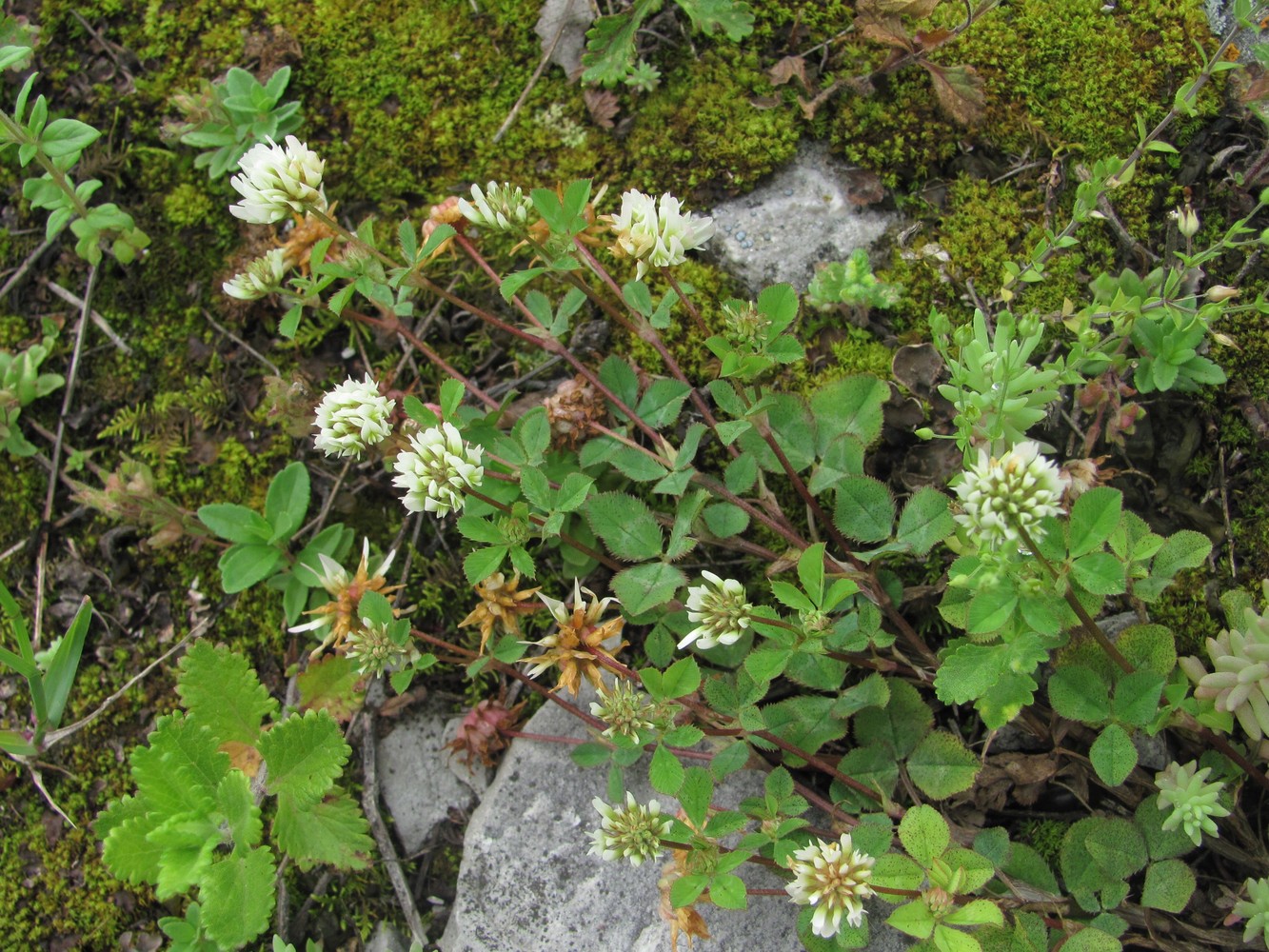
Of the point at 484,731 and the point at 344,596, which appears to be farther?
the point at 484,731

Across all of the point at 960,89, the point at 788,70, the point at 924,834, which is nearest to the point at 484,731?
the point at 924,834

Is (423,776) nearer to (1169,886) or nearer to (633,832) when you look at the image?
(633,832)

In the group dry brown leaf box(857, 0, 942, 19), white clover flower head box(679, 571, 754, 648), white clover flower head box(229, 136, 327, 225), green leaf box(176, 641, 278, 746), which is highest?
dry brown leaf box(857, 0, 942, 19)

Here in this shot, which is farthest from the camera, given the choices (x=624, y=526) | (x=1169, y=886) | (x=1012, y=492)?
(x=624, y=526)

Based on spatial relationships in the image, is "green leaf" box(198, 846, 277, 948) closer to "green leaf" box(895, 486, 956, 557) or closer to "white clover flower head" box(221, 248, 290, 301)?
"white clover flower head" box(221, 248, 290, 301)

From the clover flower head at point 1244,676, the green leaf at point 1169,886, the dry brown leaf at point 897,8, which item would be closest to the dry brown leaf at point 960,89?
the dry brown leaf at point 897,8

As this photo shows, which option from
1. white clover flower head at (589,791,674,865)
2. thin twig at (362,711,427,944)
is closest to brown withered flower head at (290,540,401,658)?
thin twig at (362,711,427,944)

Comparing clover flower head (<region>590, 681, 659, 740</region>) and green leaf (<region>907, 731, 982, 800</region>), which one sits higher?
clover flower head (<region>590, 681, 659, 740</region>)

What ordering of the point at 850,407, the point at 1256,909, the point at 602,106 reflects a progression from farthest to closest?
the point at 602,106 → the point at 850,407 → the point at 1256,909
